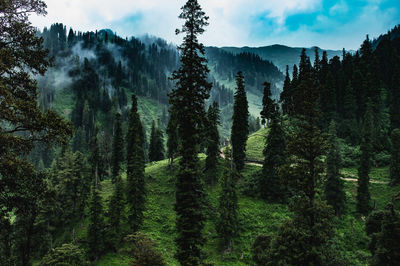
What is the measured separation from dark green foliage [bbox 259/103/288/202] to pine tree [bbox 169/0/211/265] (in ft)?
104

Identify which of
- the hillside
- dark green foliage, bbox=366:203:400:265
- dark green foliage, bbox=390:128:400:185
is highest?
dark green foliage, bbox=390:128:400:185

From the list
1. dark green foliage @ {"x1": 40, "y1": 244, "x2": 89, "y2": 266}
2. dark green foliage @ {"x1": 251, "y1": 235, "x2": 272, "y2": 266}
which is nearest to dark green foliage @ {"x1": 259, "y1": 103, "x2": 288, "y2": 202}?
dark green foliage @ {"x1": 251, "y1": 235, "x2": 272, "y2": 266}

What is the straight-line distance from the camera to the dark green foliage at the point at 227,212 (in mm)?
36344

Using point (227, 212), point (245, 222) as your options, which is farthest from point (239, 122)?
point (227, 212)

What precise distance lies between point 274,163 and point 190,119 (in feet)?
109

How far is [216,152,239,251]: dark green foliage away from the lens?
1431 inches

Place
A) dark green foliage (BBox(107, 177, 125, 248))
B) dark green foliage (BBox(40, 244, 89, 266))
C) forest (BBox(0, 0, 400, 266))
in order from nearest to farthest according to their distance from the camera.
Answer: forest (BBox(0, 0, 400, 266)) < dark green foliage (BBox(40, 244, 89, 266)) < dark green foliage (BBox(107, 177, 125, 248))

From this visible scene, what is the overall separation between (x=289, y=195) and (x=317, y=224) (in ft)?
104

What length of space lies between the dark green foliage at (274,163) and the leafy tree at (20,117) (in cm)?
4035

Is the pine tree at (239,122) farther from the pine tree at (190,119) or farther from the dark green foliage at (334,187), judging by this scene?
the pine tree at (190,119)

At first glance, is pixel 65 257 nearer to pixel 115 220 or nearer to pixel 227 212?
pixel 115 220

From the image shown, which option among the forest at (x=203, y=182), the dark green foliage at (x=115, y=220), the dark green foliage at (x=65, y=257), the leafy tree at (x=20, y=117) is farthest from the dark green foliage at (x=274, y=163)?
the leafy tree at (x=20, y=117)

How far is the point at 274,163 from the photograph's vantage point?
45.4 m

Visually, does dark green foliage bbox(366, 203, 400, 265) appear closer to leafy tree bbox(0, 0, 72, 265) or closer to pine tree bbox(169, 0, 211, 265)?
pine tree bbox(169, 0, 211, 265)
